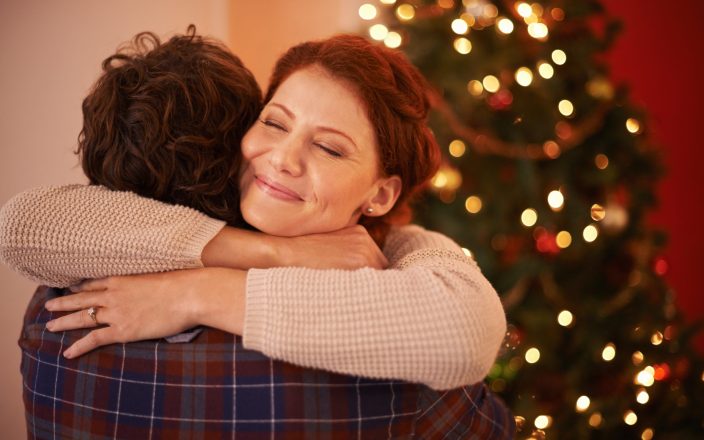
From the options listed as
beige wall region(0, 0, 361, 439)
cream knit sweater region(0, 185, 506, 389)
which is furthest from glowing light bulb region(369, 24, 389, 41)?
cream knit sweater region(0, 185, 506, 389)

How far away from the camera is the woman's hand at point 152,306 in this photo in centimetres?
94

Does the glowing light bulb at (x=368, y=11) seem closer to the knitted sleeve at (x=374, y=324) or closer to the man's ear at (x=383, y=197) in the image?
the man's ear at (x=383, y=197)

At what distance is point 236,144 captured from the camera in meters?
1.21

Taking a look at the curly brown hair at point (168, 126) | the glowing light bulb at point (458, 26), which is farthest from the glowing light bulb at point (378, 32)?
the curly brown hair at point (168, 126)

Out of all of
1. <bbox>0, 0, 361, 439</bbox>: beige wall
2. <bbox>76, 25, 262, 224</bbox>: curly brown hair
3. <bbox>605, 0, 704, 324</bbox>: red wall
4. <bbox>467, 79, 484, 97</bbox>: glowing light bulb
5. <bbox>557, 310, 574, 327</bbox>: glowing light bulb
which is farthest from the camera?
<bbox>605, 0, 704, 324</bbox>: red wall

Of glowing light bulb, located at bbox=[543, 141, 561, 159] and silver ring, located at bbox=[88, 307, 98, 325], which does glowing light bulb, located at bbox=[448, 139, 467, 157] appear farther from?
silver ring, located at bbox=[88, 307, 98, 325]

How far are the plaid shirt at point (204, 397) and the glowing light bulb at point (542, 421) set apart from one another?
3.76 ft

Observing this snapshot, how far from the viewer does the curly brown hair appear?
1.09 meters

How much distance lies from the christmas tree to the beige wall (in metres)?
0.81

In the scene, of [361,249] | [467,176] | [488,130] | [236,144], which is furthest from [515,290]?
[236,144]

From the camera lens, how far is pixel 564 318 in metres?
2.03

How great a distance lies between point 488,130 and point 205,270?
1.21 meters

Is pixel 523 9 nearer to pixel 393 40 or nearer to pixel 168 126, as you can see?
pixel 393 40

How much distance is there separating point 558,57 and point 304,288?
1.45 m
